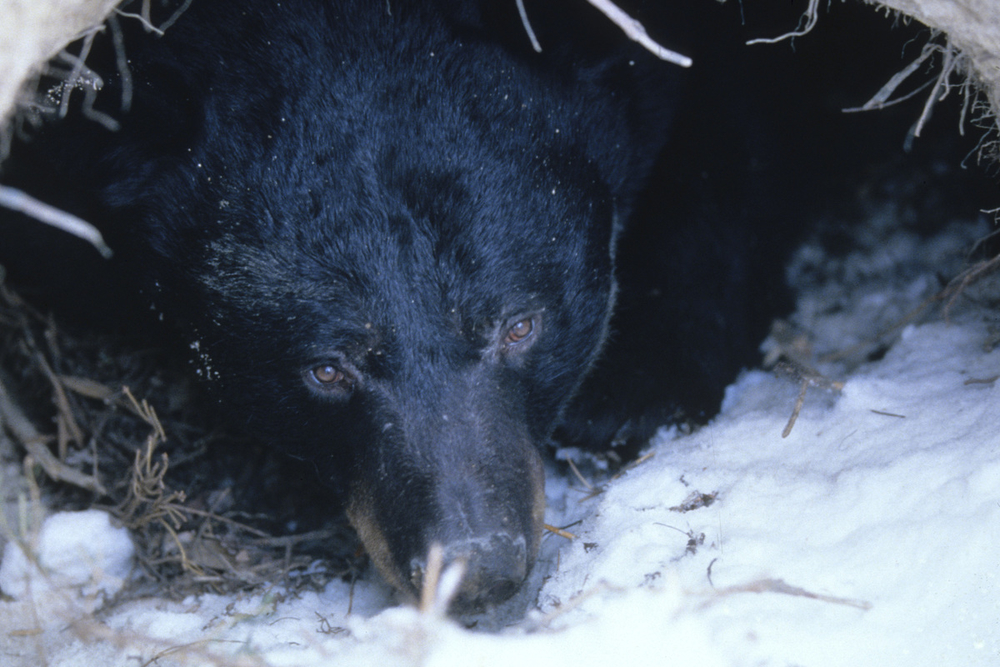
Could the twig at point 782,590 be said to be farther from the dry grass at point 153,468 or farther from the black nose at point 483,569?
the dry grass at point 153,468

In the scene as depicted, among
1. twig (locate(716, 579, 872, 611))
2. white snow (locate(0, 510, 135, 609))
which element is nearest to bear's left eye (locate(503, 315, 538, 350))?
twig (locate(716, 579, 872, 611))

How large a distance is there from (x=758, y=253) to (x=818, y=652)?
6.09 ft

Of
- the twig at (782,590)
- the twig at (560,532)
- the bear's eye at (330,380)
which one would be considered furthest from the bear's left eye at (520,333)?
the twig at (782,590)

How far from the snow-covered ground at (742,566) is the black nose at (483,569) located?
8 centimetres

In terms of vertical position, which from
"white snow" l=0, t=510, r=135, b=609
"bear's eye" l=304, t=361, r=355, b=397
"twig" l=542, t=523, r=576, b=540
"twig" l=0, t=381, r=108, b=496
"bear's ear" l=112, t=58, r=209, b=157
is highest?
"bear's ear" l=112, t=58, r=209, b=157

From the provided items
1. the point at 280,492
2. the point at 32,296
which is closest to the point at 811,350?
the point at 280,492

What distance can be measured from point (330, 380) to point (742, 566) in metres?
1.03

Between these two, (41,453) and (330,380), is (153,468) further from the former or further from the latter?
(330,380)

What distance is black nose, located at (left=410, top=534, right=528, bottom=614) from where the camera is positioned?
182 centimetres

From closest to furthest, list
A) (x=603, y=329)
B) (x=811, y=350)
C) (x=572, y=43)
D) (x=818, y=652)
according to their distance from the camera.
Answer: (x=818, y=652)
(x=572, y=43)
(x=603, y=329)
(x=811, y=350)

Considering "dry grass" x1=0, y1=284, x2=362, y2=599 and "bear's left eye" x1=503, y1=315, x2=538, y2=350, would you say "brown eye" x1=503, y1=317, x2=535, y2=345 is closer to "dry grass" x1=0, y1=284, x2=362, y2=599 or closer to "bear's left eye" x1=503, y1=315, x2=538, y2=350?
"bear's left eye" x1=503, y1=315, x2=538, y2=350

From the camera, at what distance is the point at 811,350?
304 cm

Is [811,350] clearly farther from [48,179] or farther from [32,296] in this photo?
[32,296]

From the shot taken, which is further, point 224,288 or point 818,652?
point 224,288
